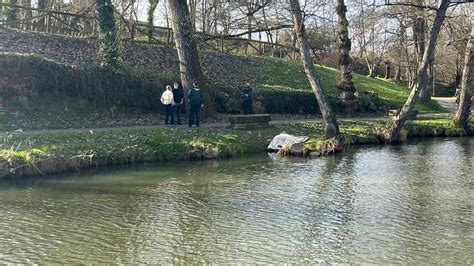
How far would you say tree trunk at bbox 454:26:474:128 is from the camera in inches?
1013

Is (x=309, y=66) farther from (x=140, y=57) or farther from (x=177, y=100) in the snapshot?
(x=140, y=57)

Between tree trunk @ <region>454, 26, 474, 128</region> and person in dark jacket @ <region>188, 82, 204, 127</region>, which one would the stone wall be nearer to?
person in dark jacket @ <region>188, 82, 204, 127</region>

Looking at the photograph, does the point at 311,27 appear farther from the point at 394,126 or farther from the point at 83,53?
the point at 83,53

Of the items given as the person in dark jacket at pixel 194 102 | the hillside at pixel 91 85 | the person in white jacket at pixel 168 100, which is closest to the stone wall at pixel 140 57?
the hillside at pixel 91 85

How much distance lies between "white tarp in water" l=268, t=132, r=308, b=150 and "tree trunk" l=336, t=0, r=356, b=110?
797 centimetres

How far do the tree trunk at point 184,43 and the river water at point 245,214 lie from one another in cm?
672

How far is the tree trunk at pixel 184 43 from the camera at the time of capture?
22656 millimetres

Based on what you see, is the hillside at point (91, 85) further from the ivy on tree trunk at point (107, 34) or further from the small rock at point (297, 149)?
the small rock at point (297, 149)

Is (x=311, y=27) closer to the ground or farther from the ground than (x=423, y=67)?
farther from the ground

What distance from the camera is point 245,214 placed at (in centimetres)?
1127

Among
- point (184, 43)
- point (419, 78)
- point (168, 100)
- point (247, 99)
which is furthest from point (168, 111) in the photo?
point (419, 78)

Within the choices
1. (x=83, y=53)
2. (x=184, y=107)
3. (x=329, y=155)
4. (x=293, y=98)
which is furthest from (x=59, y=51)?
(x=329, y=155)

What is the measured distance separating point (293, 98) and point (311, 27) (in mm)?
4188

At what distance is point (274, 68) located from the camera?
118ft
